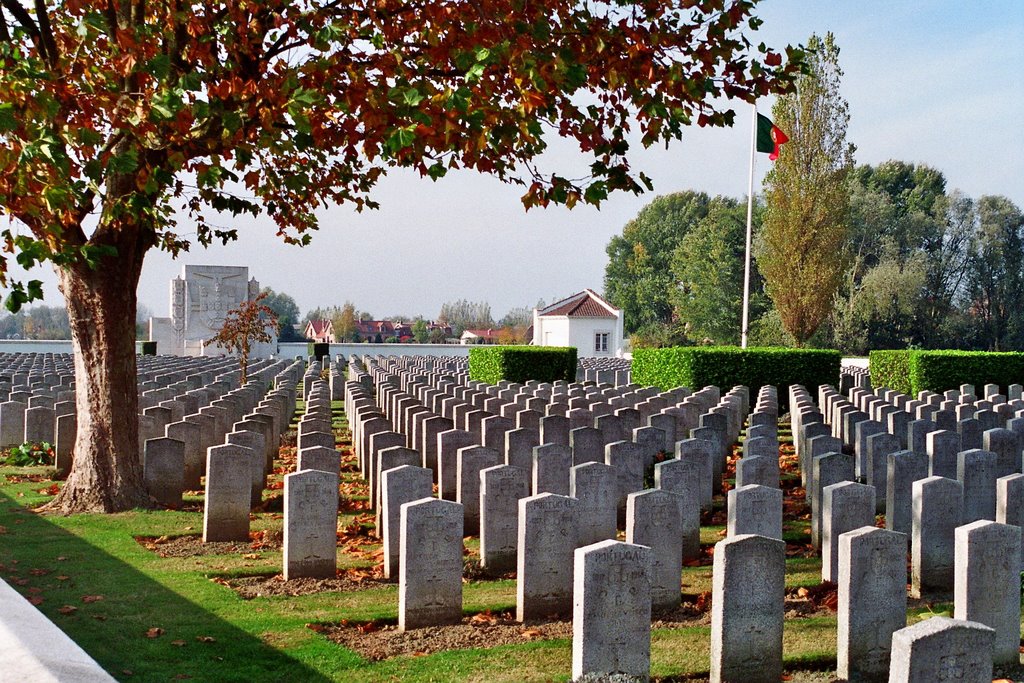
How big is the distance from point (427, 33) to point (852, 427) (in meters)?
8.99

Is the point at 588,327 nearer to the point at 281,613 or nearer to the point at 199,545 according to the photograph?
the point at 199,545

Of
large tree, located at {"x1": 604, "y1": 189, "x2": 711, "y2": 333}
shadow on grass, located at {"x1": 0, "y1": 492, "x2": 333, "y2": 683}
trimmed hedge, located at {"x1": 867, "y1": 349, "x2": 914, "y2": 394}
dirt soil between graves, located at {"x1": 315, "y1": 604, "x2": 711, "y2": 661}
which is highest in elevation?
large tree, located at {"x1": 604, "y1": 189, "x2": 711, "y2": 333}

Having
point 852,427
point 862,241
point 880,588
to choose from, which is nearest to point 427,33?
point 880,588

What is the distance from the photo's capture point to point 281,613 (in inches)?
261

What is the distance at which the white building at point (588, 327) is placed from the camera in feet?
207

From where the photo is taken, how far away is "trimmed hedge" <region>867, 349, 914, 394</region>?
2730 cm

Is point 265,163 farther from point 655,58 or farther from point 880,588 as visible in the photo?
point 880,588

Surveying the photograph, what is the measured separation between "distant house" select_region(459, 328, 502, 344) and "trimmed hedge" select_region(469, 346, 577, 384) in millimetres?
55151

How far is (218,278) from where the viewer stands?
54625mm

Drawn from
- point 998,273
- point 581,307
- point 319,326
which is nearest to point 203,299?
point 581,307

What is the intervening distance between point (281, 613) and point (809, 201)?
135 ft

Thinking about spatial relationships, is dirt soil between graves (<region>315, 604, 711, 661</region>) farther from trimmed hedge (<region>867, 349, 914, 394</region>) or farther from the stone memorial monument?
the stone memorial monument

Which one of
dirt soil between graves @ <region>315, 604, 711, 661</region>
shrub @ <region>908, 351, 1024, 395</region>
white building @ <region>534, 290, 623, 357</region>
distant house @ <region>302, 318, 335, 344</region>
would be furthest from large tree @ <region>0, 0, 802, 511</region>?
distant house @ <region>302, 318, 335, 344</region>

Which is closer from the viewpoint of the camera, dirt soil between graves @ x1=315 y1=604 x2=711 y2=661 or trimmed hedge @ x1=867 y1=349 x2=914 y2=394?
dirt soil between graves @ x1=315 y1=604 x2=711 y2=661
